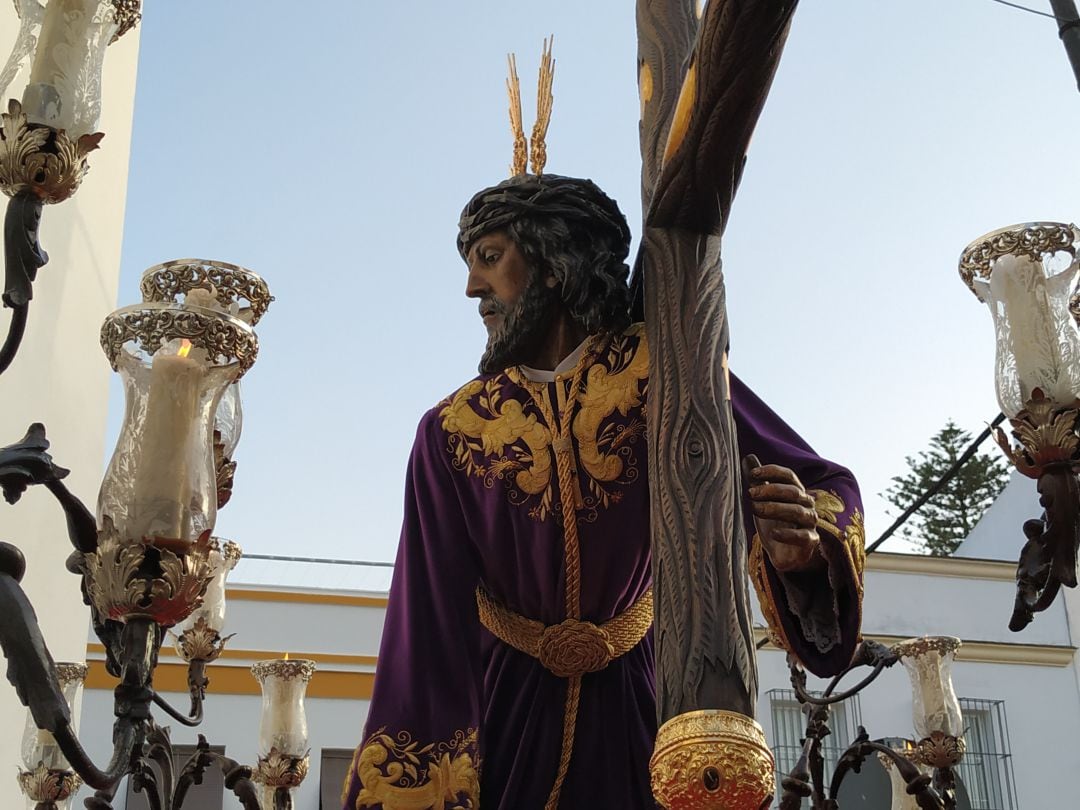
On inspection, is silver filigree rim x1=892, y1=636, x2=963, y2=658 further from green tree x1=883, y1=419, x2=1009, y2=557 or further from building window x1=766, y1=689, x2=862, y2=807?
green tree x1=883, y1=419, x2=1009, y2=557

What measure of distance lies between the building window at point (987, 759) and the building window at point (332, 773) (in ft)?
15.6

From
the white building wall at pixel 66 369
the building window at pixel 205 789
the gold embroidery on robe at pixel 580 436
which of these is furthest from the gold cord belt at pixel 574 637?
the building window at pixel 205 789

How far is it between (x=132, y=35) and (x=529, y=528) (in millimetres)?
5249

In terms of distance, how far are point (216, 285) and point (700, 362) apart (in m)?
1.91

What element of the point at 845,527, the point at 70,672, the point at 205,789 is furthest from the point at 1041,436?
the point at 205,789

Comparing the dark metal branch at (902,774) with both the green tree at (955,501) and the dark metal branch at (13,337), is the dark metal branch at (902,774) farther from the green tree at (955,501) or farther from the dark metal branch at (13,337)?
the green tree at (955,501)

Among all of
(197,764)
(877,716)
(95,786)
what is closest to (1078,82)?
(95,786)

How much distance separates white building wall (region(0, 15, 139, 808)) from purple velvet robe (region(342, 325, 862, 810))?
3014 millimetres

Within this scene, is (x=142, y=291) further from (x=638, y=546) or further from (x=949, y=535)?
(x=949, y=535)

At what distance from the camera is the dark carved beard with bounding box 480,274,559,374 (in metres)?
2.68

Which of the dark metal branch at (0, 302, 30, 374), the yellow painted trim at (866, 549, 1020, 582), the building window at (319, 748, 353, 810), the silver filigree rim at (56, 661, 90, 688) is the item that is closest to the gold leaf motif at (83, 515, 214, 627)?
the dark metal branch at (0, 302, 30, 374)

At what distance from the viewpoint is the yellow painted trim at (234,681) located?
10.5 meters

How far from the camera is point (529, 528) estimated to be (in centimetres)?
254

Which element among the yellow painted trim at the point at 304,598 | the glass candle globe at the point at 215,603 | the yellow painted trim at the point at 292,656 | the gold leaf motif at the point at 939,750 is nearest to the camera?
the gold leaf motif at the point at 939,750
